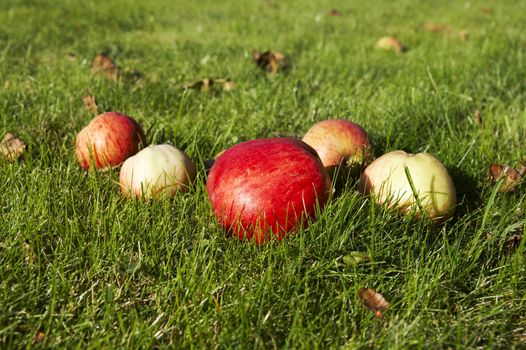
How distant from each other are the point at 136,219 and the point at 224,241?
13.3 inches

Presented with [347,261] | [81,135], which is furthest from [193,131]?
[347,261]

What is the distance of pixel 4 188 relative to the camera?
2.13 m

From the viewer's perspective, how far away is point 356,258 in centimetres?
181

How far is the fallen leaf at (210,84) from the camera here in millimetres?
3719

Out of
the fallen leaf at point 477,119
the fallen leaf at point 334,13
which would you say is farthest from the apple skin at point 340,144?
the fallen leaf at point 334,13

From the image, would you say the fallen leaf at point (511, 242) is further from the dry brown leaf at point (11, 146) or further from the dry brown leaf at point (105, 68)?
the dry brown leaf at point (105, 68)

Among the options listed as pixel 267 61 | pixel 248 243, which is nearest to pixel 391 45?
pixel 267 61

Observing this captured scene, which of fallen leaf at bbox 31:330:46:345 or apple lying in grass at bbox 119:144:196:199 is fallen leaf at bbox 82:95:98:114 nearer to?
apple lying in grass at bbox 119:144:196:199

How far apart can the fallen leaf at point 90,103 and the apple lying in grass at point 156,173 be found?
1015 millimetres

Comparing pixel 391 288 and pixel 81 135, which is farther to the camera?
pixel 81 135

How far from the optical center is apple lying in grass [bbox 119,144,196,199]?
2.15 m

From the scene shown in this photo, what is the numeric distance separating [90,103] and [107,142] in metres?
0.94

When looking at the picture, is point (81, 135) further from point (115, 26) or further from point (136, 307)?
point (115, 26)

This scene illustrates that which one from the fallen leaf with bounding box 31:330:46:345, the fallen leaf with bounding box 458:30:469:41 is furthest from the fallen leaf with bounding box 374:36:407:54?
the fallen leaf with bounding box 31:330:46:345
